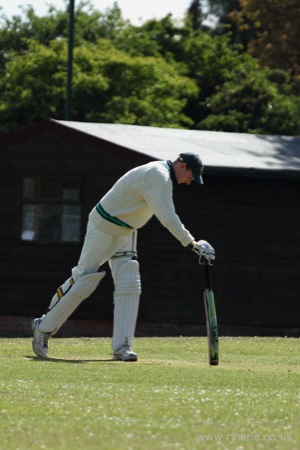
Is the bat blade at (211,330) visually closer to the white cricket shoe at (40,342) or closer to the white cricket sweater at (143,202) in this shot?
the white cricket sweater at (143,202)

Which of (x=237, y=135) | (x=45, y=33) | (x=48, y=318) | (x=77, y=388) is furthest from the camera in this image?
(x=45, y=33)

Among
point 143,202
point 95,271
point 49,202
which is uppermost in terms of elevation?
point 143,202

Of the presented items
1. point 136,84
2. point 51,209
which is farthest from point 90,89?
point 51,209

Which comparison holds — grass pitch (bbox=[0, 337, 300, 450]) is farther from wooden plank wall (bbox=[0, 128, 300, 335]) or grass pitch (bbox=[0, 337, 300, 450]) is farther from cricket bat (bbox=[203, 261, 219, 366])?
wooden plank wall (bbox=[0, 128, 300, 335])

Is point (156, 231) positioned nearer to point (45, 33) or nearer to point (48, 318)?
point (48, 318)

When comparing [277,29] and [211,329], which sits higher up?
[277,29]

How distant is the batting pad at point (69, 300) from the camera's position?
14.7 metres

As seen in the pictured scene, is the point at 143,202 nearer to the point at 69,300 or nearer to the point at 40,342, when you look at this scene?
the point at 69,300

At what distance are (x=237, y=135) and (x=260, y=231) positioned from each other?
276 centimetres

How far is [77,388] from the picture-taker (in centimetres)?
1168

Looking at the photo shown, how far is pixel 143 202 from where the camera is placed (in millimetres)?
14648

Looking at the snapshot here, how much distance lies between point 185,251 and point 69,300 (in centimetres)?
872

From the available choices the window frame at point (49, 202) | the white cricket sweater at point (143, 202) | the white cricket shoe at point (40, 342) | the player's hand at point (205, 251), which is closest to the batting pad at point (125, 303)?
the white cricket sweater at point (143, 202)

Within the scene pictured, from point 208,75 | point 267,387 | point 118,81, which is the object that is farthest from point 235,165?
point 208,75
